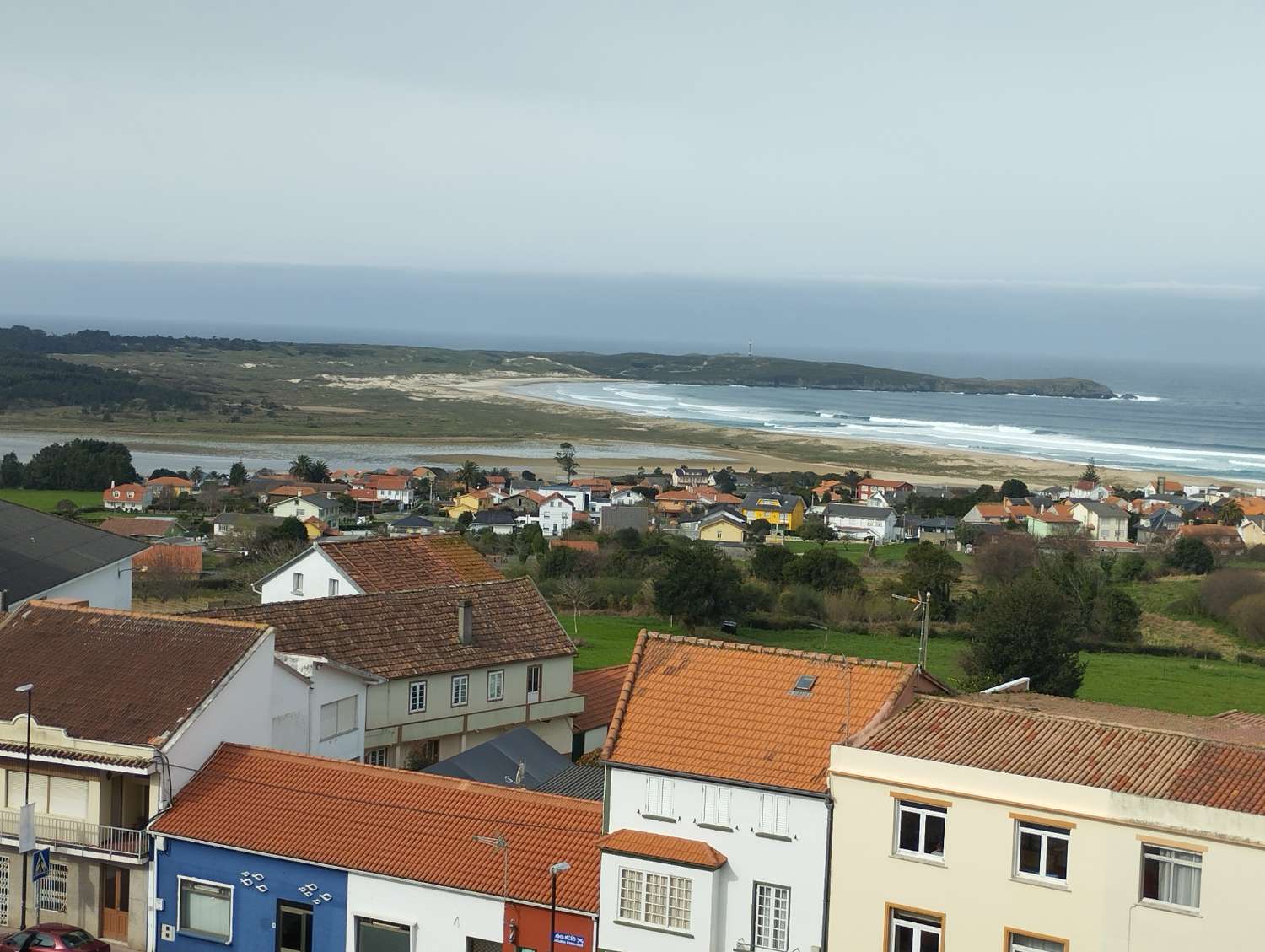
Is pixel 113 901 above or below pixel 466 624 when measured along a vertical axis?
below

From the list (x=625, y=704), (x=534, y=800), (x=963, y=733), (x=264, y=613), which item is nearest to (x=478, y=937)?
(x=534, y=800)

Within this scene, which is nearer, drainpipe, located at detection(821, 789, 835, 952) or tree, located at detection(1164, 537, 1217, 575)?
drainpipe, located at detection(821, 789, 835, 952)

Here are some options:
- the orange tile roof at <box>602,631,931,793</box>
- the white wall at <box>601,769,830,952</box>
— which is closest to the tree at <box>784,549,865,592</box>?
the orange tile roof at <box>602,631,931,793</box>

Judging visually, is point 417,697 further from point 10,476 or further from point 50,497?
point 10,476

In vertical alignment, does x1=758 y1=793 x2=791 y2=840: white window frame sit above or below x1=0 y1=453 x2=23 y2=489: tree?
above

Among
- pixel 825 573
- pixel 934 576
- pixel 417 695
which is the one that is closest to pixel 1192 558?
pixel 934 576

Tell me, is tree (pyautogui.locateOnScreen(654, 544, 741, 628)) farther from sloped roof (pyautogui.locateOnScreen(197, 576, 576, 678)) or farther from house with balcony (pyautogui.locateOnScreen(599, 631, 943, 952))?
house with balcony (pyautogui.locateOnScreen(599, 631, 943, 952))
